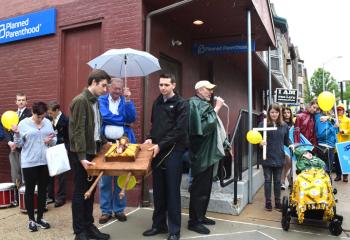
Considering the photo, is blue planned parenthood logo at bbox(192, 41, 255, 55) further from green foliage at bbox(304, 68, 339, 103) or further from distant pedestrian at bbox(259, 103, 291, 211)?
green foliage at bbox(304, 68, 339, 103)

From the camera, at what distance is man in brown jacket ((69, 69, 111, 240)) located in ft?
12.7

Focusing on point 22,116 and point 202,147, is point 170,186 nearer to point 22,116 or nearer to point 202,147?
point 202,147

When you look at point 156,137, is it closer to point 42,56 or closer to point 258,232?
point 258,232

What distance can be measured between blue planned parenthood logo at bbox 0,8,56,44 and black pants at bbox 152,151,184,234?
161 inches

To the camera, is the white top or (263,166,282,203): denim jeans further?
(263,166,282,203): denim jeans

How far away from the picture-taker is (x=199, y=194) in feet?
15.4

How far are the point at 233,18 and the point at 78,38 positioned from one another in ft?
10.2

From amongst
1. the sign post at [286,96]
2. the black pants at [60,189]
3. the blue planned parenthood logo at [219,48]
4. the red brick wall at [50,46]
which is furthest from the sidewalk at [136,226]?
the sign post at [286,96]

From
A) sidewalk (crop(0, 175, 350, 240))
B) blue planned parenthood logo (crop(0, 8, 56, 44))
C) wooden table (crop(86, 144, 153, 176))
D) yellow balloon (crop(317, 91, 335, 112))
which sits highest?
blue planned parenthood logo (crop(0, 8, 56, 44))

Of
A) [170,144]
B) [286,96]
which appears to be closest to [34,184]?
[170,144]

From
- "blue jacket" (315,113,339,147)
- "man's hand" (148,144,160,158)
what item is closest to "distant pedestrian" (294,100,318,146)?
"blue jacket" (315,113,339,147)

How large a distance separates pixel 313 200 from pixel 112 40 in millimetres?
4143

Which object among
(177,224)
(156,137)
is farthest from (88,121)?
(177,224)

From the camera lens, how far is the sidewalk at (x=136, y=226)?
4645 millimetres
